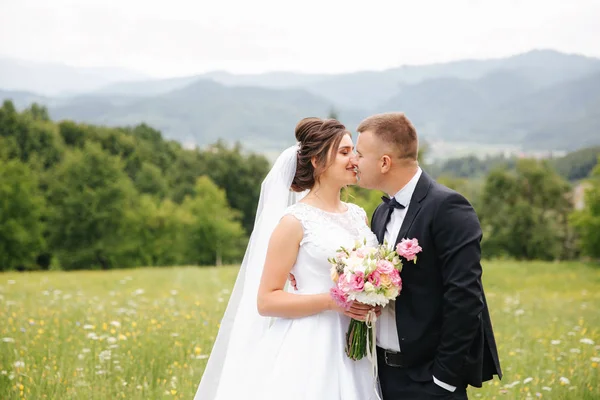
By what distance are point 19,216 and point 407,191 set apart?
53247 mm

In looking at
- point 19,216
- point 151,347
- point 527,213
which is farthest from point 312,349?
point 527,213

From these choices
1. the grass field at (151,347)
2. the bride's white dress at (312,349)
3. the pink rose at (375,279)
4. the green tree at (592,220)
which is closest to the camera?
the pink rose at (375,279)

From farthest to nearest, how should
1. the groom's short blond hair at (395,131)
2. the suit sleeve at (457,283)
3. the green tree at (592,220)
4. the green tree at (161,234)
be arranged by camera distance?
1. the green tree at (161,234)
2. the green tree at (592,220)
3. the groom's short blond hair at (395,131)
4. the suit sleeve at (457,283)

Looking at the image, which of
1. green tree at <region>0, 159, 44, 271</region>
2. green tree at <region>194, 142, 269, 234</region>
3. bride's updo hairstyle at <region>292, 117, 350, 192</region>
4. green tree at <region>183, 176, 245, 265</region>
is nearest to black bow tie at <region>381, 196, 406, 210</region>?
bride's updo hairstyle at <region>292, 117, 350, 192</region>

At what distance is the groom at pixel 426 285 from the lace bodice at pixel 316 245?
0.52 metres

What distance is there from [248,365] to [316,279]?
0.95 metres

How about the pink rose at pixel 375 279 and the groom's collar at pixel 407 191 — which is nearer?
the pink rose at pixel 375 279

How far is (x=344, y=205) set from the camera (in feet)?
A: 17.5

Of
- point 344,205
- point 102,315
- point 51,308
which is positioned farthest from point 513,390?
point 51,308

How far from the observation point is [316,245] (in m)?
4.73

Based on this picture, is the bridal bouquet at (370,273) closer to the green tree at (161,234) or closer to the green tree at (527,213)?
the green tree at (161,234)

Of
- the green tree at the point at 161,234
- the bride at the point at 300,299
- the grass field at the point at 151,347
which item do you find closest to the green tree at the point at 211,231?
the green tree at the point at 161,234

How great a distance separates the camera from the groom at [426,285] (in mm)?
3799

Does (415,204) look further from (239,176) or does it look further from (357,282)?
(239,176)
